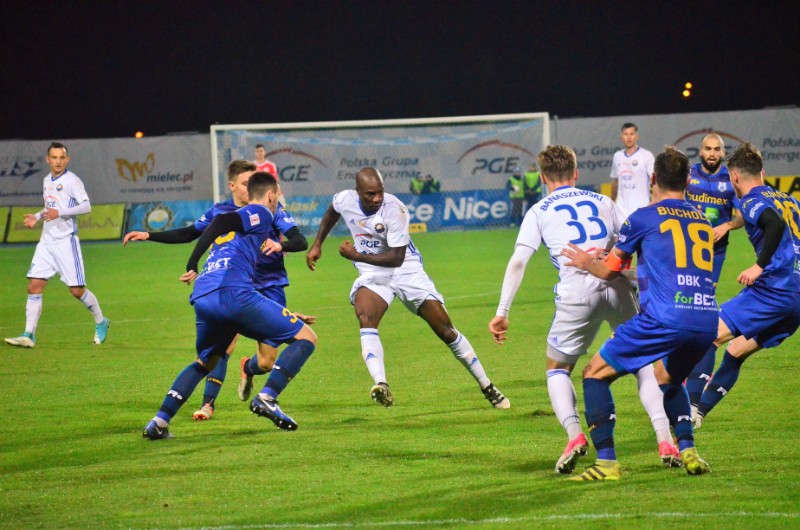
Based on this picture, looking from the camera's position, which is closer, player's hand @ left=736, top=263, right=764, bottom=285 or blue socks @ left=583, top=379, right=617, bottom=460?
blue socks @ left=583, top=379, right=617, bottom=460

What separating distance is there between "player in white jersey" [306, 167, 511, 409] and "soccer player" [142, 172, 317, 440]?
1.08m

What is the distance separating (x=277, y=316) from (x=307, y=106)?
31007 millimetres

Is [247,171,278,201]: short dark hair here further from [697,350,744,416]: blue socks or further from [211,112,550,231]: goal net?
[211,112,550,231]: goal net

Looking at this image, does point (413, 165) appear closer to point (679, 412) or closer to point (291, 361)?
point (291, 361)

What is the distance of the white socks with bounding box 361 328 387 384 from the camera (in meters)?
8.68

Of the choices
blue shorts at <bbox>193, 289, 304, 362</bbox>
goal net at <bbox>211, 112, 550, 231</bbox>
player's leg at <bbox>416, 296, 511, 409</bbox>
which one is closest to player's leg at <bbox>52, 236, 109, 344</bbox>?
player's leg at <bbox>416, 296, 511, 409</bbox>

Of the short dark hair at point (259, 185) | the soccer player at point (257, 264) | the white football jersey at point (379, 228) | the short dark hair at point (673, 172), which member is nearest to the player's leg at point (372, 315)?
the white football jersey at point (379, 228)

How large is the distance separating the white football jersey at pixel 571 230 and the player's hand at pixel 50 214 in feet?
26.0

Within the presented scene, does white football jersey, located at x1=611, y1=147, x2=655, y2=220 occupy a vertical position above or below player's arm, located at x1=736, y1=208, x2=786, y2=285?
above

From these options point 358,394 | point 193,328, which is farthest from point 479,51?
point 358,394

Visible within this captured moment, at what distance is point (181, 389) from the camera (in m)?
7.70

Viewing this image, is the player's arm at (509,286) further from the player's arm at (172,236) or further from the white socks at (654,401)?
the player's arm at (172,236)

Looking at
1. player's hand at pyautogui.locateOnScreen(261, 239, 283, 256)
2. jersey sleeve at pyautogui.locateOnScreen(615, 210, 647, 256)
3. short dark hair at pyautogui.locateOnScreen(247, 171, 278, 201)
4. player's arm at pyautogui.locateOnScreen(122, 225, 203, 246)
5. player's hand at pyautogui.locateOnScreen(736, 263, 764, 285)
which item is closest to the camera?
jersey sleeve at pyautogui.locateOnScreen(615, 210, 647, 256)

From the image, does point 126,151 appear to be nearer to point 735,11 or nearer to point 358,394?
point 735,11
